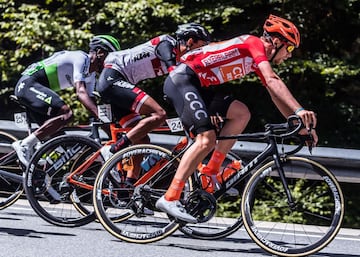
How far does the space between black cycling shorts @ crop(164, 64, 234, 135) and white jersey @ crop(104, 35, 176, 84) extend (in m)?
0.89

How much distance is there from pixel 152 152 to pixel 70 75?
161 cm

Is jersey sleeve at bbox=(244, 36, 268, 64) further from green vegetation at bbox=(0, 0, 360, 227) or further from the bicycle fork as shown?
green vegetation at bbox=(0, 0, 360, 227)

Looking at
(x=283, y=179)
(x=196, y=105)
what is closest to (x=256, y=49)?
(x=196, y=105)

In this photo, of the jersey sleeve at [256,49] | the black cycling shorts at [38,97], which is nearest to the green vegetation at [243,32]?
the black cycling shorts at [38,97]

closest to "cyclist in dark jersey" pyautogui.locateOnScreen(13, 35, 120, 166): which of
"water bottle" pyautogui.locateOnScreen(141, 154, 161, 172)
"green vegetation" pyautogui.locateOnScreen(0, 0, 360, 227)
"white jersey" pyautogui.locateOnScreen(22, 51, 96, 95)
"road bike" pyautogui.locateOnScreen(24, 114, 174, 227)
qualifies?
"white jersey" pyautogui.locateOnScreen(22, 51, 96, 95)

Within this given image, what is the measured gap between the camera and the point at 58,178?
305 inches

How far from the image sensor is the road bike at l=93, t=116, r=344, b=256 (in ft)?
21.1

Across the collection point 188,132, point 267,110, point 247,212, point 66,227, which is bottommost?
point 267,110

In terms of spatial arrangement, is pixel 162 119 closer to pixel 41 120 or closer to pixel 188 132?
pixel 188 132

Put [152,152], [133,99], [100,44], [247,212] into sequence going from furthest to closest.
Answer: [100,44] < [133,99] < [152,152] < [247,212]

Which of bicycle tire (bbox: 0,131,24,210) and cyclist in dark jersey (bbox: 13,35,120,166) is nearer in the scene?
cyclist in dark jersey (bbox: 13,35,120,166)

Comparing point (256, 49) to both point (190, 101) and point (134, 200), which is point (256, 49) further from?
point (134, 200)

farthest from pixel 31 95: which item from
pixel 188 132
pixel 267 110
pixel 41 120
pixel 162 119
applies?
pixel 267 110

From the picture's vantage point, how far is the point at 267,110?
15711 millimetres
